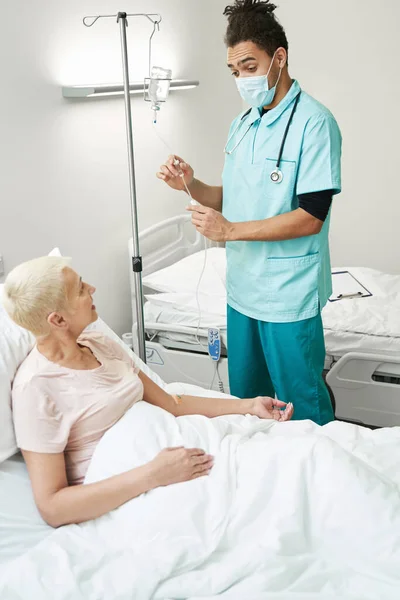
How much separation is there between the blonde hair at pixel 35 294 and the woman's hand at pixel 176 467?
15.4 inches

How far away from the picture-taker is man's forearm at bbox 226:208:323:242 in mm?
2002

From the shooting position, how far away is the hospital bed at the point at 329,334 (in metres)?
2.57

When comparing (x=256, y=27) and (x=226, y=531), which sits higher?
(x=256, y=27)

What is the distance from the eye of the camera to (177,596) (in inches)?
48.8

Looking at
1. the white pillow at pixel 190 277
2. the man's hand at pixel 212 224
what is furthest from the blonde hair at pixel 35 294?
the white pillow at pixel 190 277

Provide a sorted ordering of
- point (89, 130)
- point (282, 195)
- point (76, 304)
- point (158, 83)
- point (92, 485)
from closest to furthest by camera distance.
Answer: point (92, 485) < point (76, 304) < point (282, 195) < point (158, 83) < point (89, 130)

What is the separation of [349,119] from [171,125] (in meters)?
1.11

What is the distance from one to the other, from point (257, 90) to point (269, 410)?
956mm

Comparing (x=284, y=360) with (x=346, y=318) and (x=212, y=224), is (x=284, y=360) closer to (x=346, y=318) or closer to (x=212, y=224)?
(x=212, y=224)

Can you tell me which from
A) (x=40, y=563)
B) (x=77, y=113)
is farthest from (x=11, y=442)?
(x=77, y=113)

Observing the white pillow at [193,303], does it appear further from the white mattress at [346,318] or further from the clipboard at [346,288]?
the clipboard at [346,288]

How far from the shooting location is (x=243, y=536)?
1346 mm

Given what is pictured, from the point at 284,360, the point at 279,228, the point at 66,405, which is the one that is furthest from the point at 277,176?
the point at 66,405

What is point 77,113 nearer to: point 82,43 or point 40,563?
point 82,43
